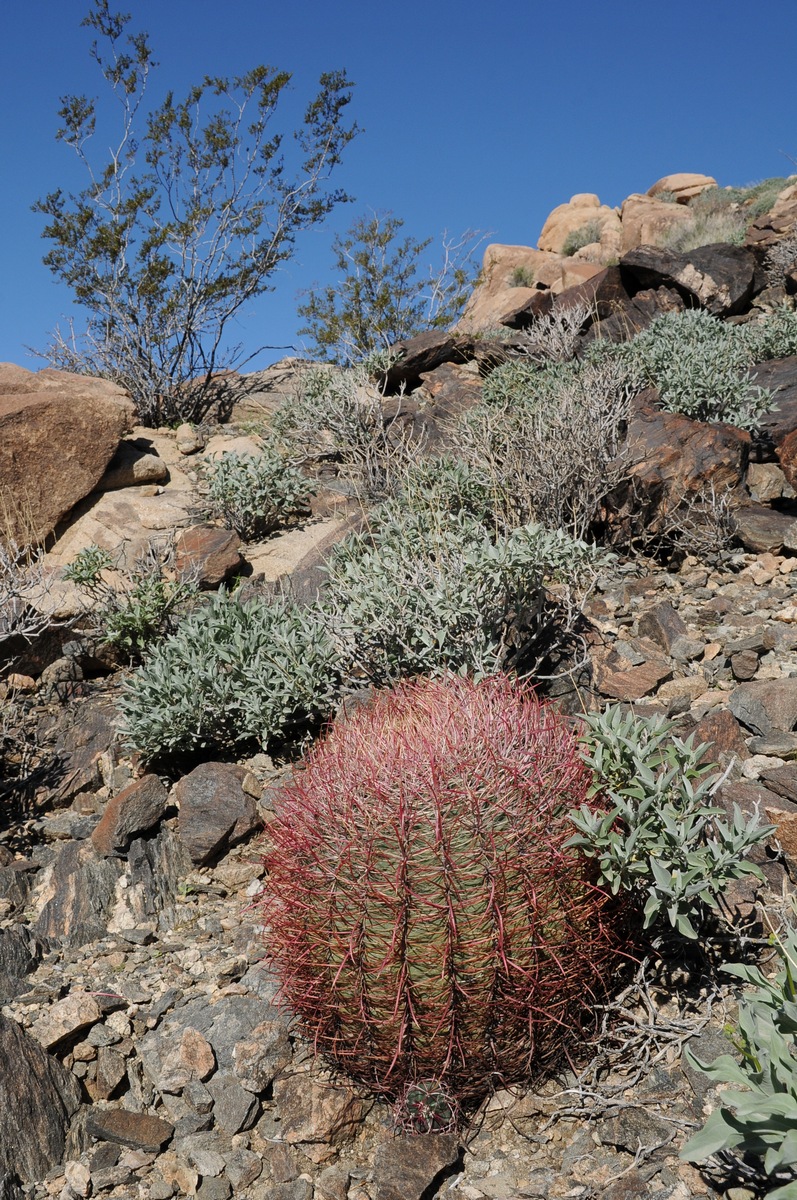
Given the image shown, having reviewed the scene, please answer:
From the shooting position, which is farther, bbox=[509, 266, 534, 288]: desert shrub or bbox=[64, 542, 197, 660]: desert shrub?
bbox=[509, 266, 534, 288]: desert shrub

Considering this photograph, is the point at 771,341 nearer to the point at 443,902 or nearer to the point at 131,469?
the point at 131,469

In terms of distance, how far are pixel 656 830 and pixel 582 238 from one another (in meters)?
28.5

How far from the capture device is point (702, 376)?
24.8 ft

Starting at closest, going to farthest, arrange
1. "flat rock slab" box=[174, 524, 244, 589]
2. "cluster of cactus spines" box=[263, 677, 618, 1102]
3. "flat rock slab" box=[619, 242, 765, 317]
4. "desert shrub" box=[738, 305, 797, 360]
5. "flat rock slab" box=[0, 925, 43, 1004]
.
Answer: "cluster of cactus spines" box=[263, 677, 618, 1102] → "flat rock slab" box=[0, 925, 43, 1004] → "flat rock slab" box=[174, 524, 244, 589] → "desert shrub" box=[738, 305, 797, 360] → "flat rock slab" box=[619, 242, 765, 317]

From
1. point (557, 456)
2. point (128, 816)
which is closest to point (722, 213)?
point (557, 456)

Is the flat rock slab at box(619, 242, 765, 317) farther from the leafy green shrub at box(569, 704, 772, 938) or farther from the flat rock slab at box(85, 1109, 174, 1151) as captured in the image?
the flat rock slab at box(85, 1109, 174, 1151)

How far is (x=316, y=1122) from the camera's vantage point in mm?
2838

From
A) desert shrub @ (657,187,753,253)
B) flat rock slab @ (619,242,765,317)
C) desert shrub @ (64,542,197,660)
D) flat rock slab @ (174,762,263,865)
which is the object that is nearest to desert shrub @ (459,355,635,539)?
desert shrub @ (64,542,197,660)

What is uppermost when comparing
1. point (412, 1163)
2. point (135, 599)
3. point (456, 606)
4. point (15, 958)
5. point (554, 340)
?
point (554, 340)

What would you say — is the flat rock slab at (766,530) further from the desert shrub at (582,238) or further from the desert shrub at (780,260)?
the desert shrub at (582,238)

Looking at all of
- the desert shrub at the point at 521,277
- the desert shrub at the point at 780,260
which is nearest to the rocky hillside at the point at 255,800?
the desert shrub at the point at 780,260

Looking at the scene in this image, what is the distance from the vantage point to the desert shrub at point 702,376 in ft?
24.5

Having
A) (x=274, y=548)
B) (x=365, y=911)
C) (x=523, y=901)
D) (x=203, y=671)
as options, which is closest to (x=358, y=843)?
(x=365, y=911)

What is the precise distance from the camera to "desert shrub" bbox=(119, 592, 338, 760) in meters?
4.84
